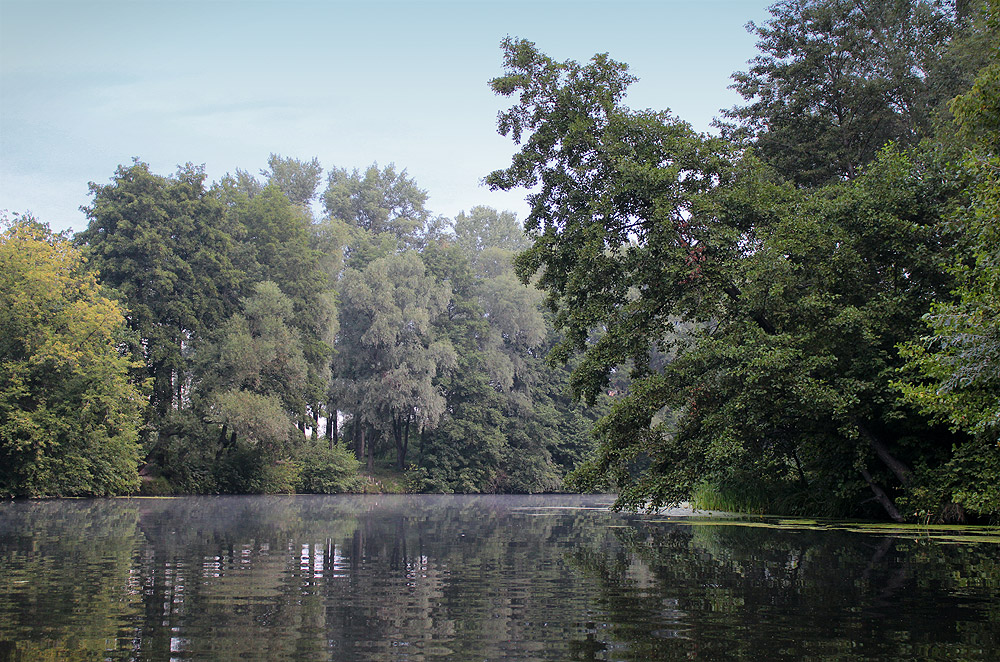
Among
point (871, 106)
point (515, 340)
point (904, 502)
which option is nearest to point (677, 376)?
point (904, 502)

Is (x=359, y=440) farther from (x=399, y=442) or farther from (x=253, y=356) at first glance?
(x=253, y=356)

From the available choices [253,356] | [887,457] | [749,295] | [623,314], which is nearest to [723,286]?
[749,295]

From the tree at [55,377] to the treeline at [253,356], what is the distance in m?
0.10

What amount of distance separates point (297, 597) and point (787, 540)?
9538mm

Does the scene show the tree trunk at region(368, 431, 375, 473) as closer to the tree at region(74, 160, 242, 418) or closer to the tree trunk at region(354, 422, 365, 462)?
the tree trunk at region(354, 422, 365, 462)

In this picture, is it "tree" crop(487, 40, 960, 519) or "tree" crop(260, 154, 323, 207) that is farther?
"tree" crop(260, 154, 323, 207)

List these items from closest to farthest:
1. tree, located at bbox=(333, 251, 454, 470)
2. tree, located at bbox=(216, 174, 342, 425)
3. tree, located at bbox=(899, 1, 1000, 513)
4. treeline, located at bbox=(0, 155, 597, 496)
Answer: tree, located at bbox=(899, 1, 1000, 513)
treeline, located at bbox=(0, 155, 597, 496)
tree, located at bbox=(216, 174, 342, 425)
tree, located at bbox=(333, 251, 454, 470)

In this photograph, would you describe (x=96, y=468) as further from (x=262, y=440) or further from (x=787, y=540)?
(x=787, y=540)

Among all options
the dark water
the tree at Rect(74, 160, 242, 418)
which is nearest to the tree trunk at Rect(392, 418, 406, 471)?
the tree at Rect(74, 160, 242, 418)

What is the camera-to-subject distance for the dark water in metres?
5.54

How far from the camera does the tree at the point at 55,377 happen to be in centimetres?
3719

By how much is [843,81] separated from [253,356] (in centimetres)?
3366

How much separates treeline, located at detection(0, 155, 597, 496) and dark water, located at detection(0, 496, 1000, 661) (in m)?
15.3

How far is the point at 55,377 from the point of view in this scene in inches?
1542
